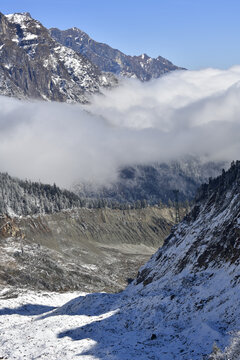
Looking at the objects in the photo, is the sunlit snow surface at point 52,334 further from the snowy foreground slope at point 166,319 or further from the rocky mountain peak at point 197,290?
the rocky mountain peak at point 197,290

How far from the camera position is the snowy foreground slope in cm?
5234

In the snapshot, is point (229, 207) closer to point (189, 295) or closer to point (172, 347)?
point (189, 295)

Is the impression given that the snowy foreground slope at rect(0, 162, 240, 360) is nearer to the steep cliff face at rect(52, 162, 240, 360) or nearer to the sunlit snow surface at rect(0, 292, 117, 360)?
the steep cliff face at rect(52, 162, 240, 360)

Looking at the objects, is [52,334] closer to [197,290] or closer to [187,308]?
[187,308]

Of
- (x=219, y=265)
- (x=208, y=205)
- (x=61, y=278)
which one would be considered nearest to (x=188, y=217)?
(x=208, y=205)

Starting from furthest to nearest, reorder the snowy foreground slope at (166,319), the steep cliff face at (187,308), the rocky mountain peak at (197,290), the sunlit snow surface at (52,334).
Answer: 1. the sunlit snow surface at (52,334)
2. the rocky mountain peak at (197,290)
3. the snowy foreground slope at (166,319)
4. the steep cliff face at (187,308)

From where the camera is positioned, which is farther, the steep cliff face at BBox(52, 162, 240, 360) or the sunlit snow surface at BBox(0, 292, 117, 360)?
the sunlit snow surface at BBox(0, 292, 117, 360)

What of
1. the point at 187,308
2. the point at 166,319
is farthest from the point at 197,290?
the point at 166,319

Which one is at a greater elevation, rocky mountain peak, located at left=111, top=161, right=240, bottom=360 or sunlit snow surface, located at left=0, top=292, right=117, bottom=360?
rocky mountain peak, located at left=111, top=161, right=240, bottom=360

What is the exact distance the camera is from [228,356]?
140 feet

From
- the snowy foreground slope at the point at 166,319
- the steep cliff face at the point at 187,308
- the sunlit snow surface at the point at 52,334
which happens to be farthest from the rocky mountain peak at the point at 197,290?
the sunlit snow surface at the point at 52,334

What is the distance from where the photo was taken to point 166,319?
60.7 metres

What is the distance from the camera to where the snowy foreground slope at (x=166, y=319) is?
5234 centimetres

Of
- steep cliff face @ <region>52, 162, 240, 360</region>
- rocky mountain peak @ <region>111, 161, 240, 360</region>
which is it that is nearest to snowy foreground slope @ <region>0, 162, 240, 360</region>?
steep cliff face @ <region>52, 162, 240, 360</region>
